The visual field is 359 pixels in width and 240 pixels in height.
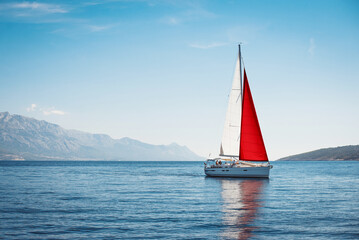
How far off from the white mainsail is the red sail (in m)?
0.92

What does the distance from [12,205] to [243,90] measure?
126ft

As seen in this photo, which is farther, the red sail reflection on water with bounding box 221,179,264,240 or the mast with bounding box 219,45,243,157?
the mast with bounding box 219,45,243,157

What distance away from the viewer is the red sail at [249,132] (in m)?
54.8

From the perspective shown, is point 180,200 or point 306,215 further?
point 180,200

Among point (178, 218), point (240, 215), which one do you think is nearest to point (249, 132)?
point (240, 215)

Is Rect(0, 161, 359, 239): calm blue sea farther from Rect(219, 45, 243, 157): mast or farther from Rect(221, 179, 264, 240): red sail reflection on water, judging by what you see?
Rect(219, 45, 243, 157): mast


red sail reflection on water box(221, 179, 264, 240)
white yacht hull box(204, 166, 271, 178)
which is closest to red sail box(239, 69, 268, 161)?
white yacht hull box(204, 166, 271, 178)

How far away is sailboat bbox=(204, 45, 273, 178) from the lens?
179 ft

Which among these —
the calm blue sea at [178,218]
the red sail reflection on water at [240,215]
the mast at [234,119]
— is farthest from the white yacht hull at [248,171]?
the calm blue sea at [178,218]

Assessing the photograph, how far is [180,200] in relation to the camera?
1228 inches

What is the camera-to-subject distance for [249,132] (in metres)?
55.2

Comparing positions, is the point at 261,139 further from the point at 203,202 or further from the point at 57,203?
the point at 57,203

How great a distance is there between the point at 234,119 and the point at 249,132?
3.26 metres

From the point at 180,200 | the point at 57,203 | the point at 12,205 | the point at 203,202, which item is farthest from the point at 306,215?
the point at 12,205
